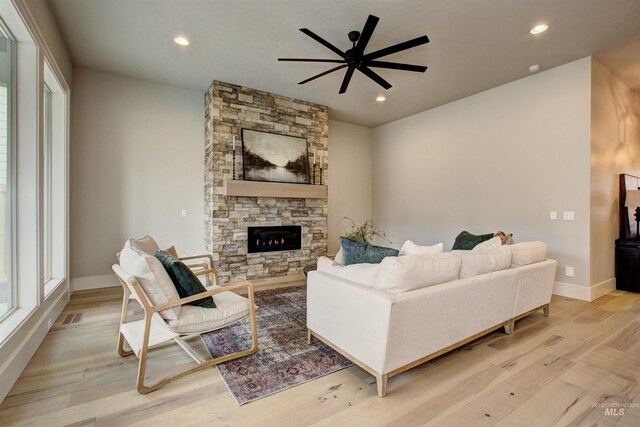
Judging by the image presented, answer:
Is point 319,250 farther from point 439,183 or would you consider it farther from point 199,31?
point 199,31

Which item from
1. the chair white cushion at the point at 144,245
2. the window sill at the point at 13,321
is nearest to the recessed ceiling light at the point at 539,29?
the chair white cushion at the point at 144,245

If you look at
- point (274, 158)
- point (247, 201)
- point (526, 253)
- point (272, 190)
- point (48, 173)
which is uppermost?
point (274, 158)

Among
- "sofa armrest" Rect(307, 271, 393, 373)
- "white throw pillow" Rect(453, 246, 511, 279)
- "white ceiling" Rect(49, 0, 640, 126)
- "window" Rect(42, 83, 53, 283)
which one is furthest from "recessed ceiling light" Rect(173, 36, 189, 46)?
"white throw pillow" Rect(453, 246, 511, 279)

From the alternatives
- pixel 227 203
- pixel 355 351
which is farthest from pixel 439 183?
pixel 355 351

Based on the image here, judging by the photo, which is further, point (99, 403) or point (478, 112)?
point (478, 112)

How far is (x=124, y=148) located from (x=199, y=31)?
7.45ft

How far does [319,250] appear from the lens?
215 inches

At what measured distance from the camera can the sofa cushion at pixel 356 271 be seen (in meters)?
2.10

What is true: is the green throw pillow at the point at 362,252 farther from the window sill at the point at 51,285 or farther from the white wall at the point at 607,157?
the white wall at the point at 607,157

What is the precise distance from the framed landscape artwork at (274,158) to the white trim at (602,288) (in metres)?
4.37

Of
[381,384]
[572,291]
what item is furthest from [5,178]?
[572,291]

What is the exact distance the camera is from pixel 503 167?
4609 mm

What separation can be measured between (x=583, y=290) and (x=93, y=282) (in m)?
6.73

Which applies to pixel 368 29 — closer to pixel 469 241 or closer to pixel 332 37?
pixel 332 37
